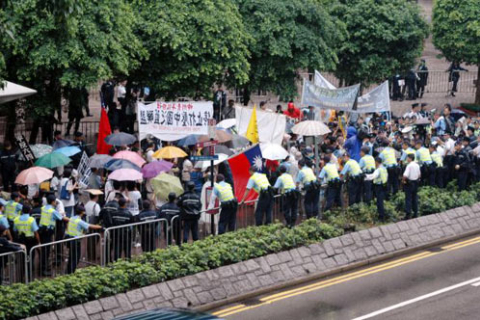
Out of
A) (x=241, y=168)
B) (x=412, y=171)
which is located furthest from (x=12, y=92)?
(x=412, y=171)

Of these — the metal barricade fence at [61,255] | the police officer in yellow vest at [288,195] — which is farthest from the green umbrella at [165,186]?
the metal barricade fence at [61,255]

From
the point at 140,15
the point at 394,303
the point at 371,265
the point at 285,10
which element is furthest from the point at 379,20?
the point at 394,303

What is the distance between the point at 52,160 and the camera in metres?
19.6

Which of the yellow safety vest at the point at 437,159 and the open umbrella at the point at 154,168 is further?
the yellow safety vest at the point at 437,159

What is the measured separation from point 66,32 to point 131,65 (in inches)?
323

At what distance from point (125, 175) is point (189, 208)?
163 centimetres

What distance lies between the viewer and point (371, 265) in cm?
1892

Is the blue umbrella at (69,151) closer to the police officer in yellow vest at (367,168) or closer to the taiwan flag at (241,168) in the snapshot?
the taiwan flag at (241,168)

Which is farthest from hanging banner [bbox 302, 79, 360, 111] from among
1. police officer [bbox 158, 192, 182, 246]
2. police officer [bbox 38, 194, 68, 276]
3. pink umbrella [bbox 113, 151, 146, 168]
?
police officer [bbox 38, 194, 68, 276]

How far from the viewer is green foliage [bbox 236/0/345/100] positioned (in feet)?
88.9

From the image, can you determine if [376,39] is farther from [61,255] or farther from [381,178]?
[61,255]

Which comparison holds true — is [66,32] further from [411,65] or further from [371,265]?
[411,65]

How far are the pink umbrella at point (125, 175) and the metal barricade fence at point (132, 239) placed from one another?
132 centimetres

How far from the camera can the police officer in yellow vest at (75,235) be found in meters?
16.1
